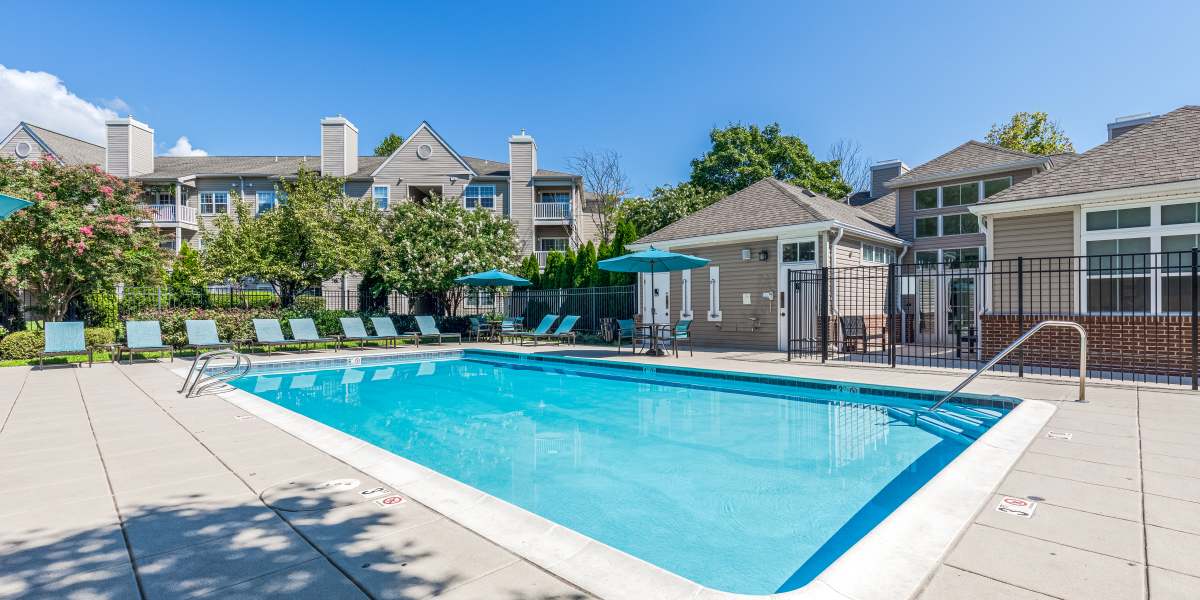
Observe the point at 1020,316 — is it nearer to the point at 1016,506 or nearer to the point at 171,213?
the point at 1016,506

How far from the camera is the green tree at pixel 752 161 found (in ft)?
102

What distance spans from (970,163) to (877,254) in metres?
4.68

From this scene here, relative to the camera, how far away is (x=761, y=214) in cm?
1534

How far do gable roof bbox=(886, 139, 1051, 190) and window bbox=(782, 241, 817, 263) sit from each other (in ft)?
21.0

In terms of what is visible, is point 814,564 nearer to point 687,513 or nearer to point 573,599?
point 687,513

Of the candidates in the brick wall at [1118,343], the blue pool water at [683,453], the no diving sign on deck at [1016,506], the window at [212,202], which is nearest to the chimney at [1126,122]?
the brick wall at [1118,343]

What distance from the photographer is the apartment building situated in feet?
91.2

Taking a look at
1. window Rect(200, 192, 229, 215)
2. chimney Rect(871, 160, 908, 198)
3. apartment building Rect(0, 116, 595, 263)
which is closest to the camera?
chimney Rect(871, 160, 908, 198)

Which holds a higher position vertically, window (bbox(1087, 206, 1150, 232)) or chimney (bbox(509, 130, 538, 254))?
chimney (bbox(509, 130, 538, 254))

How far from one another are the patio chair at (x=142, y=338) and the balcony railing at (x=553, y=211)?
17.8m

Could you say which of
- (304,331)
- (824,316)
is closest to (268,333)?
(304,331)

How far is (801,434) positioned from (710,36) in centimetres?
1658

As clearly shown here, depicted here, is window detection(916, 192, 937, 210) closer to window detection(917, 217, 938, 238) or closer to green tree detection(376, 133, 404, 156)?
window detection(917, 217, 938, 238)

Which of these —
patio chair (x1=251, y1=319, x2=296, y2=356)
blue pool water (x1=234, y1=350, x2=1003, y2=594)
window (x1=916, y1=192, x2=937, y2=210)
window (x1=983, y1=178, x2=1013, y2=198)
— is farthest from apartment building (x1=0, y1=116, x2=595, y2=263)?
blue pool water (x1=234, y1=350, x2=1003, y2=594)
